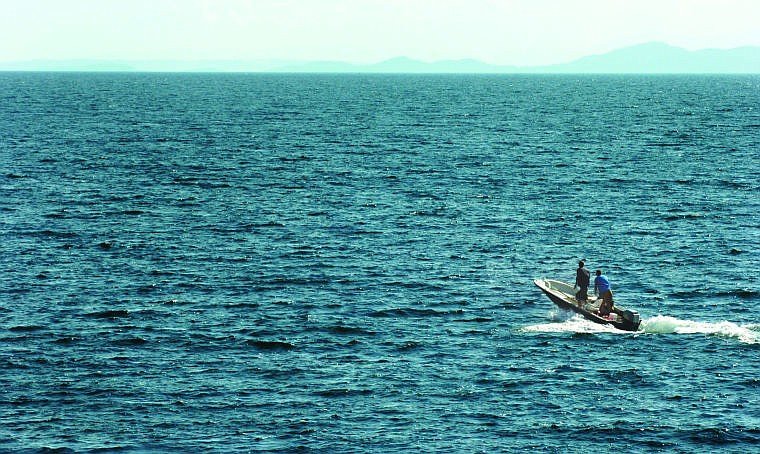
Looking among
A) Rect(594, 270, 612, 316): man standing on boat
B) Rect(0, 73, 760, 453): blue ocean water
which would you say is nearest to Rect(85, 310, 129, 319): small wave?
Rect(0, 73, 760, 453): blue ocean water

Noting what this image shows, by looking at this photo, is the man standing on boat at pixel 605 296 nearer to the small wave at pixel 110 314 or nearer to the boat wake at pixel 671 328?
the boat wake at pixel 671 328

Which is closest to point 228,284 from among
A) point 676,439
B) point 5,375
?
point 5,375

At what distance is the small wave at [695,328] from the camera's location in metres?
44.3

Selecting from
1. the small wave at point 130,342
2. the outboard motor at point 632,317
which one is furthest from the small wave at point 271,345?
the outboard motor at point 632,317

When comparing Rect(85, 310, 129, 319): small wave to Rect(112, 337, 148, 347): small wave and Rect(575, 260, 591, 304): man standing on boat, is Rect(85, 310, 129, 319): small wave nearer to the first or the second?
Rect(112, 337, 148, 347): small wave

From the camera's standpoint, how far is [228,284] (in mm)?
52938

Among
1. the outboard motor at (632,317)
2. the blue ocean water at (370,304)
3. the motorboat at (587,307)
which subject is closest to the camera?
the blue ocean water at (370,304)

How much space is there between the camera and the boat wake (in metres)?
44.2

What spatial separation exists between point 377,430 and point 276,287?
2032 cm

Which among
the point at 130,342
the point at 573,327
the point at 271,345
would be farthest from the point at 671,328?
the point at 130,342

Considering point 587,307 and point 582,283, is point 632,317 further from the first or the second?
point 582,283

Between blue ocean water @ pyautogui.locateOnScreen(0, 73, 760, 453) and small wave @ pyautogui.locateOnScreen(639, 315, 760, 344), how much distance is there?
134 mm

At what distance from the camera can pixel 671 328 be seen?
45.0 metres

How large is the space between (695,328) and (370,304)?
17.1m
